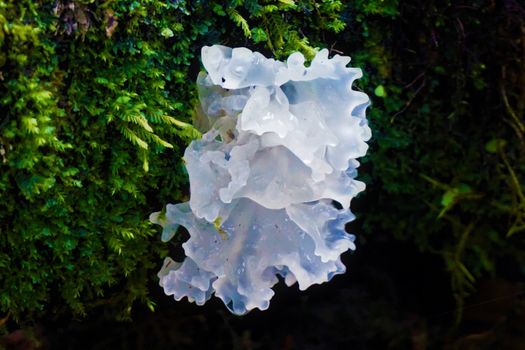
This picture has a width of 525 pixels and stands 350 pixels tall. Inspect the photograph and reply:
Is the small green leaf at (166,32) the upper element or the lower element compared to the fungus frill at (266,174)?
upper

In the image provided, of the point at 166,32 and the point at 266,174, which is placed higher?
the point at 166,32

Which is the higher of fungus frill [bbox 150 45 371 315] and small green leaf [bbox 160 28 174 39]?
small green leaf [bbox 160 28 174 39]

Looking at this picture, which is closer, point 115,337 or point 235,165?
point 235,165

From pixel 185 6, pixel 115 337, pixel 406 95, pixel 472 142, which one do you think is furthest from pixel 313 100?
pixel 115 337

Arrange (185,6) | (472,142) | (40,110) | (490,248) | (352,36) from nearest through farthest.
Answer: (40,110) → (185,6) → (352,36) → (472,142) → (490,248)

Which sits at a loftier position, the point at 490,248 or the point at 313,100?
the point at 313,100

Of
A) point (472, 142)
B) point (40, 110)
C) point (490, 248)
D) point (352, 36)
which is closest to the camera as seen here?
point (40, 110)

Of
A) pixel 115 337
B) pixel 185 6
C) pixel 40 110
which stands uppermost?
pixel 185 6

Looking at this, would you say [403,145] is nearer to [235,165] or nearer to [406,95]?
[406,95]
